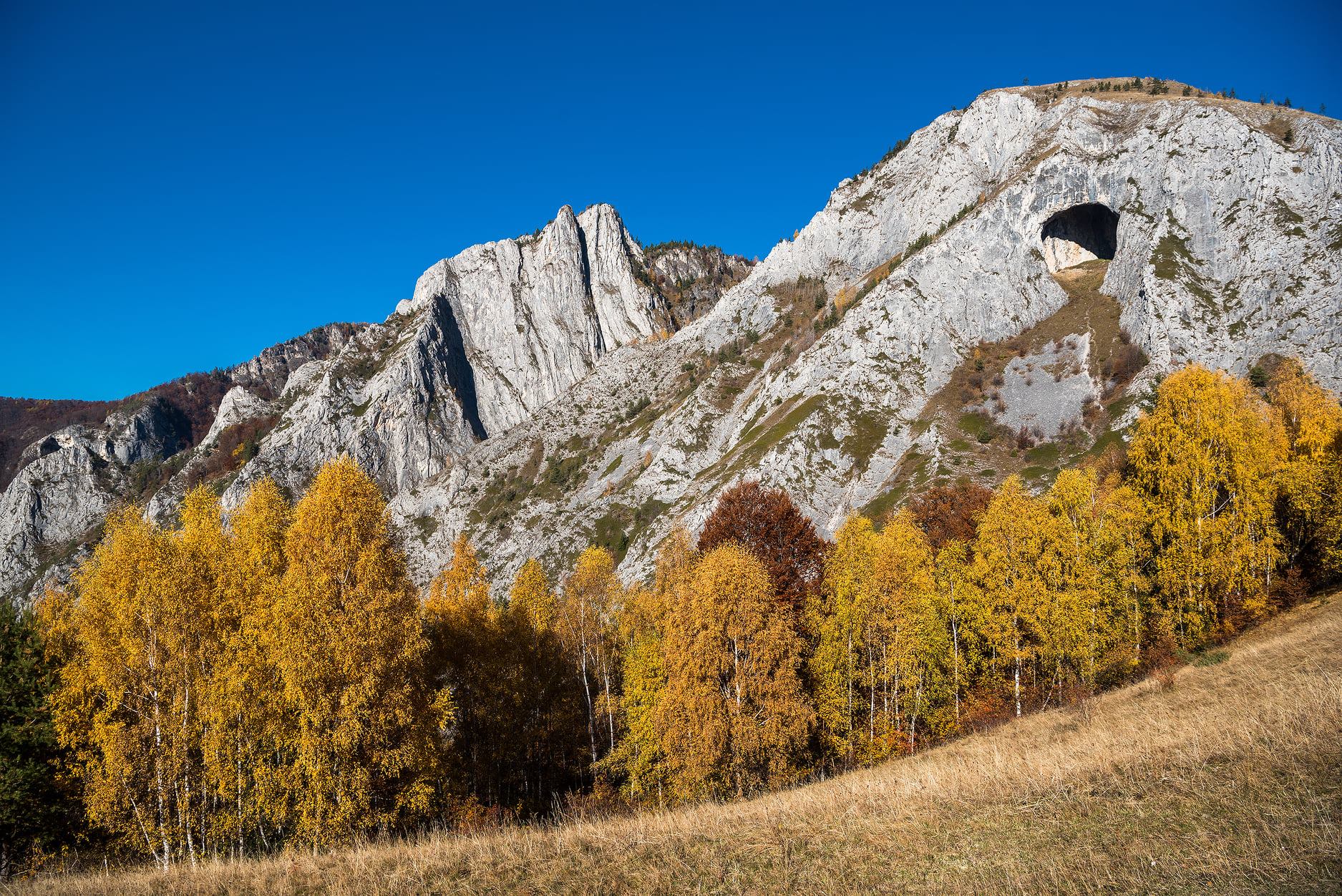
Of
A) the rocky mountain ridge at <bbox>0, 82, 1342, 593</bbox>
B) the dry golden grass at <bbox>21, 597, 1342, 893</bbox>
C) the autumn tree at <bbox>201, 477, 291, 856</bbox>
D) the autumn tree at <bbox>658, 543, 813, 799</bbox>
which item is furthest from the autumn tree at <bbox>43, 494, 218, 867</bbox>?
the rocky mountain ridge at <bbox>0, 82, 1342, 593</bbox>

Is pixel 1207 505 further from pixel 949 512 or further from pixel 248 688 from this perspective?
pixel 248 688

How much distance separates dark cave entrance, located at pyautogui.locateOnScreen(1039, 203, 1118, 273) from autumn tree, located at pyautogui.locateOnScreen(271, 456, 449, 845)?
160m

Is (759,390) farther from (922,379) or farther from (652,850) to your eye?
(652,850)

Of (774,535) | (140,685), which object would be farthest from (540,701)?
(140,685)

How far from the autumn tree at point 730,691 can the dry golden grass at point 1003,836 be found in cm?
995

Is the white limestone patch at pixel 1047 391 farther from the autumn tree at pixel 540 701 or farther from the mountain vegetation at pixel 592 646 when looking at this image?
the autumn tree at pixel 540 701

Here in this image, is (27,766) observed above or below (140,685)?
below

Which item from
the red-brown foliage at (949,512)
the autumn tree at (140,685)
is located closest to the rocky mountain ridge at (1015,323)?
the red-brown foliage at (949,512)

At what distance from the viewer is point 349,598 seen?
904 inches

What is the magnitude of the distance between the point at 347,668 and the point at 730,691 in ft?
56.4

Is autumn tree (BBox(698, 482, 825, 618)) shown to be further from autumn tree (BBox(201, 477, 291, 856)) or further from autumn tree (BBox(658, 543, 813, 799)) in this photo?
autumn tree (BBox(201, 477, 291, 856))

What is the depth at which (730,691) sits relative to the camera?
30578 millimetres

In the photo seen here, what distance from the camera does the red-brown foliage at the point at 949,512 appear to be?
196 ft

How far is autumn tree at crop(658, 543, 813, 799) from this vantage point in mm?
29141
